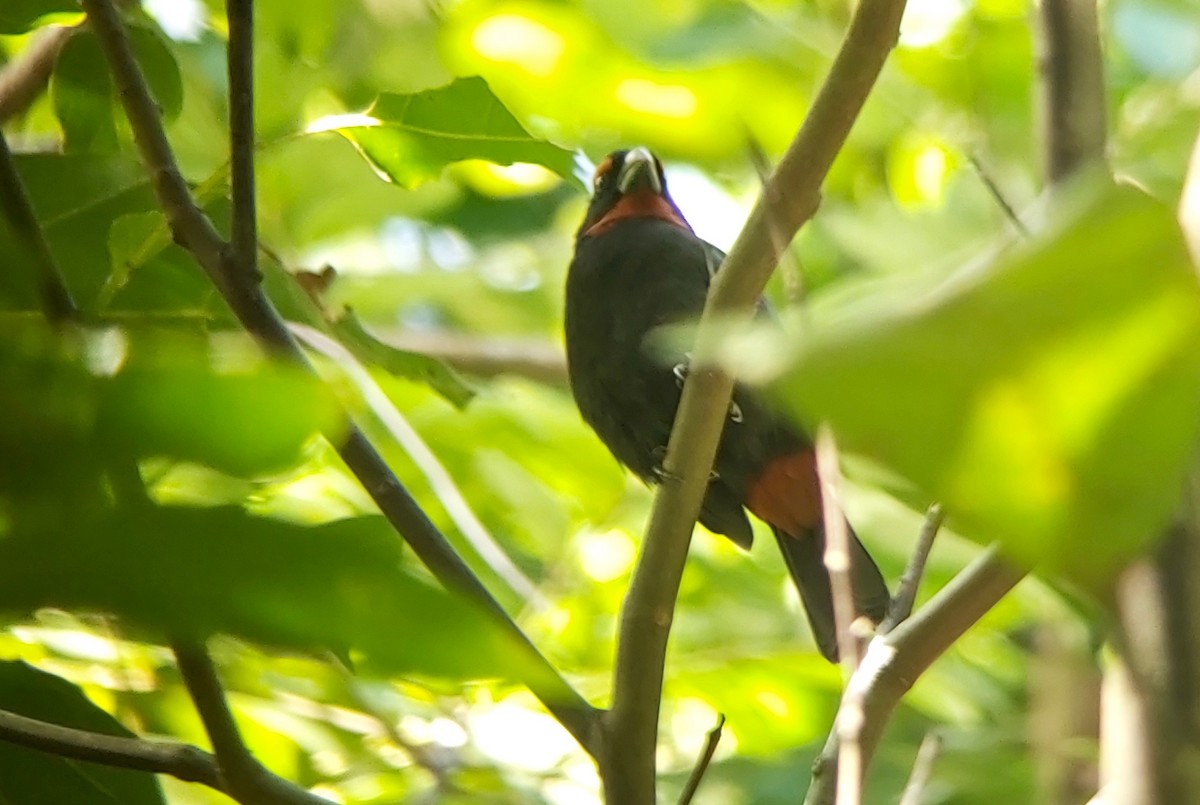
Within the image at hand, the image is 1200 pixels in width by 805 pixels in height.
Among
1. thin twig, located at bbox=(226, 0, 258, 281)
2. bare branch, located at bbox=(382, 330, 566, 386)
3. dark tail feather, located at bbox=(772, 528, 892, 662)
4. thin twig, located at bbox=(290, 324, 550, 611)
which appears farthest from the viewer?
bare branch, located at bbox=(382, 330, 566, 386)

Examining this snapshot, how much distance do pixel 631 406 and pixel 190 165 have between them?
854 millimetres

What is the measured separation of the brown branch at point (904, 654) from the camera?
1122 millimetres

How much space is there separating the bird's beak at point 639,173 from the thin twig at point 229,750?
2.10 meters

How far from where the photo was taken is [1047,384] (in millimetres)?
356

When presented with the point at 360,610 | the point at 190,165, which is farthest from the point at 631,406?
the point at 360,610

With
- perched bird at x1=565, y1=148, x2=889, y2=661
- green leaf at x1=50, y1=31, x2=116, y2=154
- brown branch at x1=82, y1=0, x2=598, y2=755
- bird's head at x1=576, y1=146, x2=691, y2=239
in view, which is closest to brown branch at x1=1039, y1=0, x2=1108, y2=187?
brown branch at x1=82, y1=0, x2=598, y2=755

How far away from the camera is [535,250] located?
139 inches

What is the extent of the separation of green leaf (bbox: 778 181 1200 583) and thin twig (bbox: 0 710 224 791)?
0.71m

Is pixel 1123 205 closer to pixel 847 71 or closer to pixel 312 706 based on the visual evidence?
pixel 847 71

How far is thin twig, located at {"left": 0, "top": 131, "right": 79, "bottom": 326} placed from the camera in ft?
2.65

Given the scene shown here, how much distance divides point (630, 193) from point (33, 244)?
2158mm

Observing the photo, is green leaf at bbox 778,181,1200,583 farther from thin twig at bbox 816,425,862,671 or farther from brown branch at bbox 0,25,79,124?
brown branch at bbox 0,25,79,124

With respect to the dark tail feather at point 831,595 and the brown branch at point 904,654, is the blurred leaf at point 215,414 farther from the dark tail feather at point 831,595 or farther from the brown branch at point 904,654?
the dark tail feather at point 831,595

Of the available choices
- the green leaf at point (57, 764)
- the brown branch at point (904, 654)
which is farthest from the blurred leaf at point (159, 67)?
the brown branch at point (904, 654)
